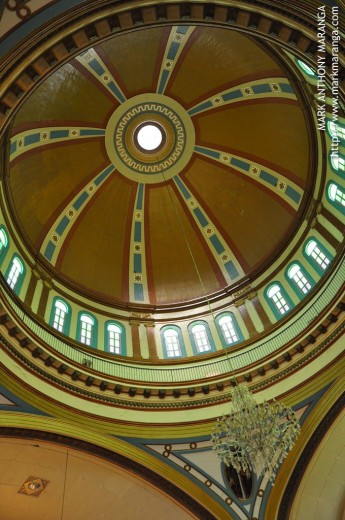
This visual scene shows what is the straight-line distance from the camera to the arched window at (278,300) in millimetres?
16350

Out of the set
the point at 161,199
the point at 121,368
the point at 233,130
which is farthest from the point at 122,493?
the point at 233,130

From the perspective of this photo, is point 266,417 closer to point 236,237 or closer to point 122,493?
point 122,493

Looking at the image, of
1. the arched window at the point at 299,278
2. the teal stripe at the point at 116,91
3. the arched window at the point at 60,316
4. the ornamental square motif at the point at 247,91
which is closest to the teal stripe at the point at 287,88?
the ornamental square motif at the point at 247,91

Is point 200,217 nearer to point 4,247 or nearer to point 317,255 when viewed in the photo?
point 317,255

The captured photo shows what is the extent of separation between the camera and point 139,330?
17.4 m

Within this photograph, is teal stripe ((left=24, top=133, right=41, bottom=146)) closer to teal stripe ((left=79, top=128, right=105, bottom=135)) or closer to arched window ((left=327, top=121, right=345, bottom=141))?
teal stripe ((left=79, top=128, right=105, bottom=135))

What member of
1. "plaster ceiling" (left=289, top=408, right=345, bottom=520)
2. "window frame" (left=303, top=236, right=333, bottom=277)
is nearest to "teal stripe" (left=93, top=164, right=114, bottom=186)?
"window frame" (left=303, top=236, right=333, bottom=277)

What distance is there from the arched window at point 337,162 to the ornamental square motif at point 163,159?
698cm

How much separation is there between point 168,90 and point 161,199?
174 inches

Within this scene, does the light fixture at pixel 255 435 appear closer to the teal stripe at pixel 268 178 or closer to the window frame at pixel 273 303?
the window frame at pixel 273 303

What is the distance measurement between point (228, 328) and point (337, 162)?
6.59 meters

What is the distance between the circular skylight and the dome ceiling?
122 millimetres

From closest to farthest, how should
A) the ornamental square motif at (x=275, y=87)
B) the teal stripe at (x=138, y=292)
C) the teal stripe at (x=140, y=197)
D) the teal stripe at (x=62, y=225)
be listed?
the ornamental square motif at (x=275, y=87) < the teal stripe at (x=62, y=225) < the teal stripe at (x=138, y=292) < the teal stripe at (x=140, y=197)

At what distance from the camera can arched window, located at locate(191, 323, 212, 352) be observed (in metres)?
16.6
